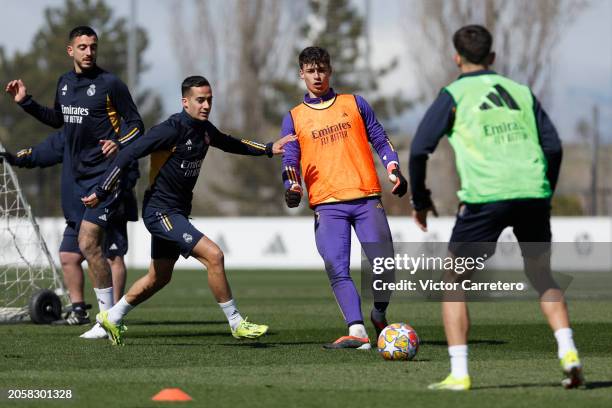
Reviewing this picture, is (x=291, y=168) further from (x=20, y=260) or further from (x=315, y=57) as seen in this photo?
(x=20, y=260)

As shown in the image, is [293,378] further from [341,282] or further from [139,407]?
[341,282]

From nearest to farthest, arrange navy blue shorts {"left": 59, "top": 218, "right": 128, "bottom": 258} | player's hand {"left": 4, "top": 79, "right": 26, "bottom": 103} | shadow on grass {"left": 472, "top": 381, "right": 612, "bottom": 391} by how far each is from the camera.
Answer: shadow on grass {"left": 472, "top": 381, "right": 612, "bottom": 391}
player's hand {"left": 4, "top": 79, "right": 26, "bottom": 103}
navy blue shorts {"left": 59, "top": 218, "right": 128, "bottom": 258}

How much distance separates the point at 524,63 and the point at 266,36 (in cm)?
969

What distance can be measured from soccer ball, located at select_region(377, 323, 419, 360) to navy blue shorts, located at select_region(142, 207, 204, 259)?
1759mm

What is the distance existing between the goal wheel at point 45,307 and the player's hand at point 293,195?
3599 millimetres

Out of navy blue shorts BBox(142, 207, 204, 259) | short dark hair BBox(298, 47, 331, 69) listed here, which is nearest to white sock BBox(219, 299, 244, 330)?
navy blue shorts BBox(142, 207, 204, 259)

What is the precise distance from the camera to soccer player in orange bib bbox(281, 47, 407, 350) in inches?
372

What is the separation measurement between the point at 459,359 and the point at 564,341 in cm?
56

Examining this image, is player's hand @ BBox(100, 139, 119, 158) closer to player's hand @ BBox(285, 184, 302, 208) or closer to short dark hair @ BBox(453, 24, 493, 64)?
player's hand @ BBox(285, 184, 302, 208)

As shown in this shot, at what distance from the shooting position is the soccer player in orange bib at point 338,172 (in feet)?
31.0

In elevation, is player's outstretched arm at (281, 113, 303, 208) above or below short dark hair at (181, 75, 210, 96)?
below

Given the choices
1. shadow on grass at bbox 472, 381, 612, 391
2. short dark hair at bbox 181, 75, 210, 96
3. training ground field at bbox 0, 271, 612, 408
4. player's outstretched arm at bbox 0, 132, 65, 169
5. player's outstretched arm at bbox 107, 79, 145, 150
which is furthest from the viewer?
player's outstretched arm at bbox 0, 132, 65, 169

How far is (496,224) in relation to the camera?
677cm

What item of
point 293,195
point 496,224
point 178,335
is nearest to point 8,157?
point 178,335
